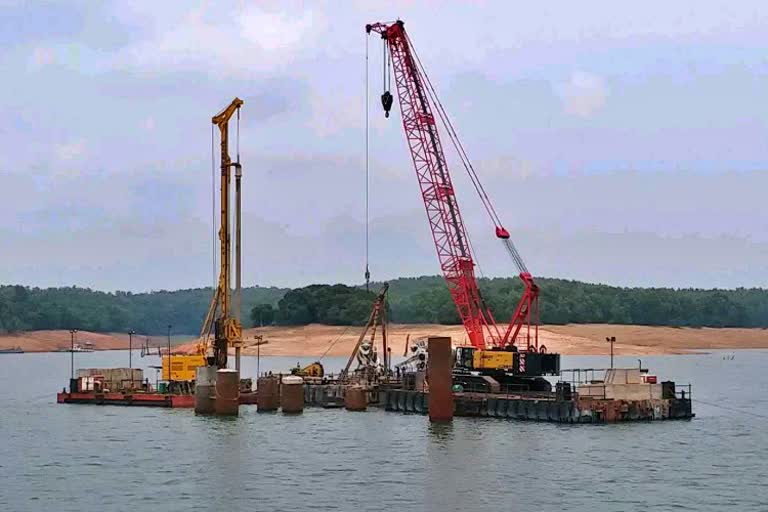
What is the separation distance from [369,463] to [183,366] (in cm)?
3703

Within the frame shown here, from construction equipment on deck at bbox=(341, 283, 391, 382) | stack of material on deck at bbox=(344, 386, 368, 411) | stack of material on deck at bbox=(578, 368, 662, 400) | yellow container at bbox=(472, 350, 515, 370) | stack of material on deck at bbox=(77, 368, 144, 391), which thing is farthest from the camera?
construction equipment on deck at bbox=(341, 283, 391, 382)

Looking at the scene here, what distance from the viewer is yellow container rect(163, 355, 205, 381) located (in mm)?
100750

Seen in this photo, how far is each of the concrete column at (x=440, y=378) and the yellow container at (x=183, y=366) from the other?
2456 centimetres

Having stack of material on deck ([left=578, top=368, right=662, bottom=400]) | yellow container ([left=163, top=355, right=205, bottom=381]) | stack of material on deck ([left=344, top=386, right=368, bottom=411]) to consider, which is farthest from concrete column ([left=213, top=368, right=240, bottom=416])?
stack of material on deck ([left=578, top=368, right=662, bottom=400])

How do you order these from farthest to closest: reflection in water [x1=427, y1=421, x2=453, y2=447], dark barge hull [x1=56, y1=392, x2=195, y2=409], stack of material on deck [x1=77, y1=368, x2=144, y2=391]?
stack of material on deck [x1=77, y1=368, x2=144, y2=391] < dark barge hull [x1=56, y1=392, x2=195, y2=409] < reflection in water [x1=427, y1=421, x2=453, y2=447]

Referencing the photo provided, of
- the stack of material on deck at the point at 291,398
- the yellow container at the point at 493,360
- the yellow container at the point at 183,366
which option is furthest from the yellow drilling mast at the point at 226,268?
the yellow container at the point at 493,360

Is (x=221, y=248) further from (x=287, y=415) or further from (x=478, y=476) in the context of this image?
(x=478, y=476)

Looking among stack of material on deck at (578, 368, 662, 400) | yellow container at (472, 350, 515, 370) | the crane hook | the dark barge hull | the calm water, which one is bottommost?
the calm water

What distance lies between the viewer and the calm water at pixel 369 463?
56.1 metres

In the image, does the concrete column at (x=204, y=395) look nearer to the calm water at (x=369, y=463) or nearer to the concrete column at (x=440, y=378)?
the calm water at (x=369, y=463)

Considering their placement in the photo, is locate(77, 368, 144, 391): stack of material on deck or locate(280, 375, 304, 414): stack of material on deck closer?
locate(280, 375, 304, 414): stack of material on deck

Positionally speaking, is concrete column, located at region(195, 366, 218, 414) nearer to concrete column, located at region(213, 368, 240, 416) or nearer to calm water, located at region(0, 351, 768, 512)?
concrete column, located at region(213, 368, 240, 416)

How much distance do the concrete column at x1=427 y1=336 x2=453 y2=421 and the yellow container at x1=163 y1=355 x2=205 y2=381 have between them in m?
24.6

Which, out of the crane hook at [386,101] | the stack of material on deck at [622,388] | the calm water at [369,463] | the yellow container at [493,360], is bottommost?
the calm water at [369,463]
